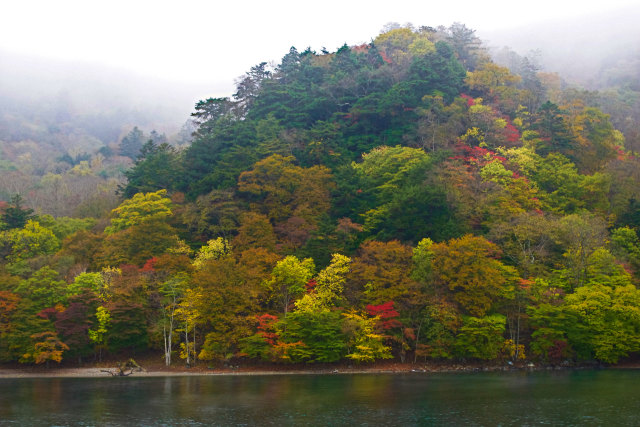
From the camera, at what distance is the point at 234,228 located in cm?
6366

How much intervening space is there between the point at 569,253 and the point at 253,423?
38.4 metres

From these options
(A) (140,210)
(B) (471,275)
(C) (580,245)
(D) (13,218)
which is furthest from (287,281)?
(D) (13,218)

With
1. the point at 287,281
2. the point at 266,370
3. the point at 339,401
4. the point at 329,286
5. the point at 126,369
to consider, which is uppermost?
the point at 287,281

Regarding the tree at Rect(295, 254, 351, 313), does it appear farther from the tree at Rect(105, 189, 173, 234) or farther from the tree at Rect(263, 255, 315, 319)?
the tree at Rect(105, 189, 173, 234)

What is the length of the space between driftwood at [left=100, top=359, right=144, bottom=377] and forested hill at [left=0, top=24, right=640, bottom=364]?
92.2 inches

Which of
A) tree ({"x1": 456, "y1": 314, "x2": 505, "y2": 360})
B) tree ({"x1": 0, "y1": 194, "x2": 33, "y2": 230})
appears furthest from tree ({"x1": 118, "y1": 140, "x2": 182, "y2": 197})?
tree ({"x1": 456, "y1": 314, "x2": 505, "y2": 360})

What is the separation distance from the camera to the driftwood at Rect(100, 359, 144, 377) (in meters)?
51.9

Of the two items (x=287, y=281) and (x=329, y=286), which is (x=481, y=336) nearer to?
(x=329, y=286)

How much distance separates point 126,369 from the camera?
5266cm

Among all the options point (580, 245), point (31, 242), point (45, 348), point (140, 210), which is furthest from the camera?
point (140, 210)

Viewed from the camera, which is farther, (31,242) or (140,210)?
(140,210)

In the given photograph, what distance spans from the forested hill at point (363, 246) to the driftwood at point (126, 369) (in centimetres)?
234

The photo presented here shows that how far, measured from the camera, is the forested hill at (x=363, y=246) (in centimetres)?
5034

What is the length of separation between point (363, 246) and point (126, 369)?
25072 millimetres
